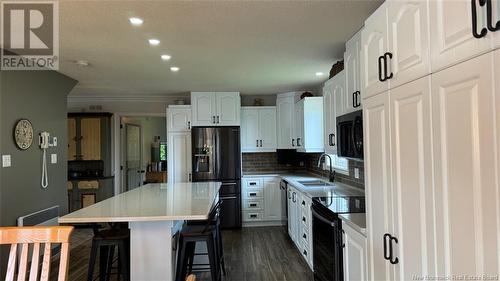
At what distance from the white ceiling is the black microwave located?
80cm

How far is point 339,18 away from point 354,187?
1.94m

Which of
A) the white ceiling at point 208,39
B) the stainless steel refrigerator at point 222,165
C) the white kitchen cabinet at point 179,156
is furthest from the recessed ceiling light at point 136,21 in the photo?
the white kitchen cabinet at point 179,156

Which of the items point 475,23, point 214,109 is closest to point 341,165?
point 214,109

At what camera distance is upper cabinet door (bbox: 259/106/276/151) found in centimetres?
602

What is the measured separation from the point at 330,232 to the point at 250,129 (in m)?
3.67

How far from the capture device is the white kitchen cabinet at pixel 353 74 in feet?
8.76

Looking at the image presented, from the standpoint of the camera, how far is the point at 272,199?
574 centimetres

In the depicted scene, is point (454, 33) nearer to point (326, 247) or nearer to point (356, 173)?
point (326, 247)

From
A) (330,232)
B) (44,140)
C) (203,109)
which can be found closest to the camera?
(330,232)

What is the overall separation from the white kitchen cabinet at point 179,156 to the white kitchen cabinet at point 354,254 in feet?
13.1

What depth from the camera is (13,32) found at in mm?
2768

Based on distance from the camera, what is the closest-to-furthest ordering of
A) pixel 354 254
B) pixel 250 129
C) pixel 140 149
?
1. pixel 354 254
2. pixel 250 129
3. pixel 140 149

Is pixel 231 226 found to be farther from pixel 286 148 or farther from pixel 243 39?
pixel 243 39

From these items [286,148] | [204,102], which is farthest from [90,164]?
[286,148]
